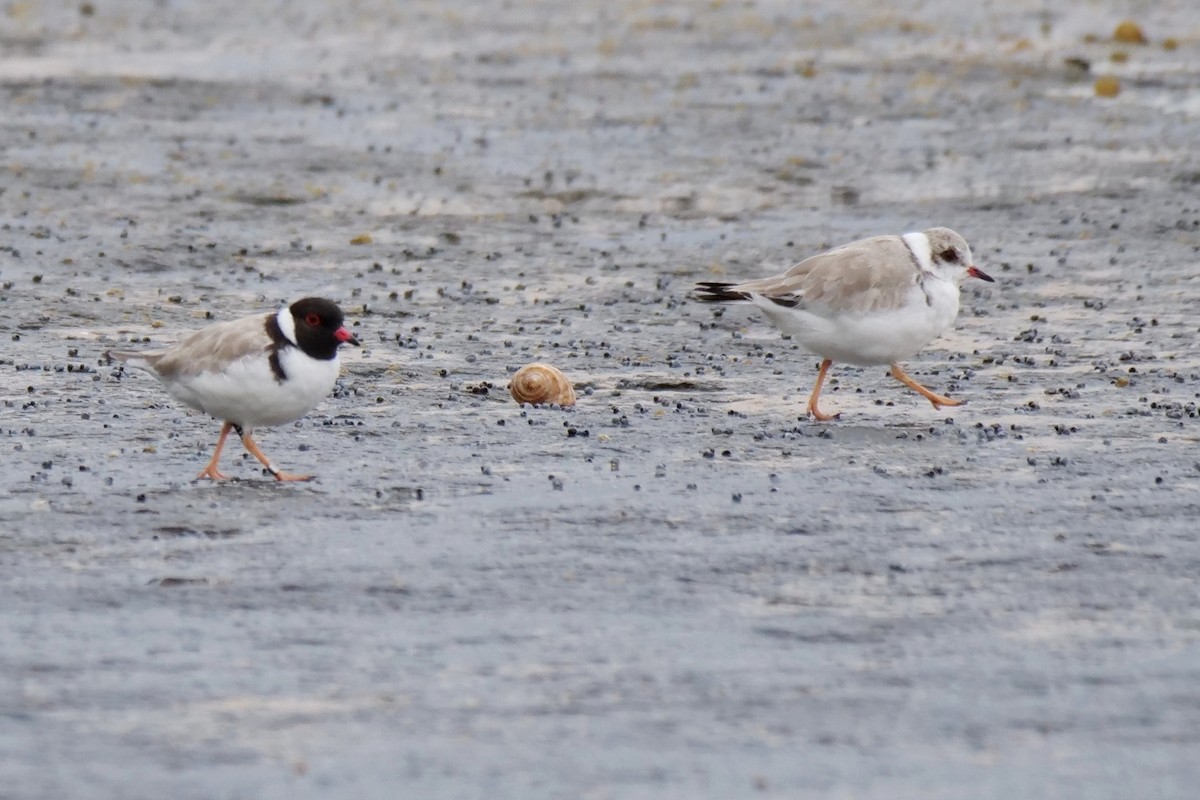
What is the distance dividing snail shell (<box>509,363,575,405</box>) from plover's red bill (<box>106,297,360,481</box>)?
1.45m

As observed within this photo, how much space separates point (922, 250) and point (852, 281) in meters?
0.50

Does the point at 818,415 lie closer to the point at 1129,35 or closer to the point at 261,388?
the point at 261,388

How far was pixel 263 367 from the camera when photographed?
841cm

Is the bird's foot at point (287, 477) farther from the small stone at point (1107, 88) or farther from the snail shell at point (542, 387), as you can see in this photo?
the small stone at point (1107, 88)

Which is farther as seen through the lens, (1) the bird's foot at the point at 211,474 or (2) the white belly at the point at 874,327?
(2) the white belly at the point at 874,327

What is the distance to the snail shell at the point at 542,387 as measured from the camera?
10039 mm

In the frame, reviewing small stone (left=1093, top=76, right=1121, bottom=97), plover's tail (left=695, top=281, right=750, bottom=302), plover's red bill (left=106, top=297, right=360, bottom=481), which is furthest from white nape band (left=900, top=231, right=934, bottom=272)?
small stone (left=1093, top=76, right=1121, bottom=97)

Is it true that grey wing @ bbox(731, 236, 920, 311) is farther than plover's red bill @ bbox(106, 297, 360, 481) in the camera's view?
Yes

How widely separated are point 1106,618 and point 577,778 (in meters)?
2.17

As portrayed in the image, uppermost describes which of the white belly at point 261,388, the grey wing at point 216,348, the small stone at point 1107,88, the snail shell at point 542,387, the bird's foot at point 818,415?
the small stone at point 1107,88

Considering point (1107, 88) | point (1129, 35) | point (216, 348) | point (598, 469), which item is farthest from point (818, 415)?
point (1129, 35)

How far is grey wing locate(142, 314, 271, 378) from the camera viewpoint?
8.52m

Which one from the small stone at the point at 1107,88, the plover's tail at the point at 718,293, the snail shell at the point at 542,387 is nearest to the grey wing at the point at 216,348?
the snail shell at the point at 542,387

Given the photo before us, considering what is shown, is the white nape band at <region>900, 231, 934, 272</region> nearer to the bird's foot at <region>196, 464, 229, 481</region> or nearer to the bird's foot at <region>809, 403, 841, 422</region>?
the bird's foot at <region>809, 403, 841, 422</region>
